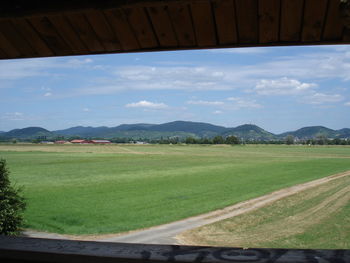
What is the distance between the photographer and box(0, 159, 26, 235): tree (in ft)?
37.4

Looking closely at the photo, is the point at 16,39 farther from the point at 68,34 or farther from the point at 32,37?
the point at 68,34

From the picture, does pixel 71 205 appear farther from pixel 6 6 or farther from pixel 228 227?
pixel 6 6

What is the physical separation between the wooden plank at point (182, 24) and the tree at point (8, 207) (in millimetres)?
10750

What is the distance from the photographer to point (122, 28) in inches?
98.9

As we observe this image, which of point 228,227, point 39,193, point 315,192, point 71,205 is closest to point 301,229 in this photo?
point 228,227

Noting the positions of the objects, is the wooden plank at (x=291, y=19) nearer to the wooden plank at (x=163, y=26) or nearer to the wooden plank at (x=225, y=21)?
the wooden plank at (x=225, y=21)

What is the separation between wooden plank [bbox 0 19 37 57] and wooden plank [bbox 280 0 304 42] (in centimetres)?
183

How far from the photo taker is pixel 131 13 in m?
2.37

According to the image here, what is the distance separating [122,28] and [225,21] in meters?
0.71

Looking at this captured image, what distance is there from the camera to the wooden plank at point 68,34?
2.47m

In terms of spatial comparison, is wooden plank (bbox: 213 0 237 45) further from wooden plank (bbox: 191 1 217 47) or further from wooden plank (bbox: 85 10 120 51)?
wooden plank (bbox: 85 10 120 51)

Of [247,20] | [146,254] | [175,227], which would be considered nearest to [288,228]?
[175,227]

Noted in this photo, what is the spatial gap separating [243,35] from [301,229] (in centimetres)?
1629

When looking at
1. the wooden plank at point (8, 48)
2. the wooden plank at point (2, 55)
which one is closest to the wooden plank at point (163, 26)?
the wooden plank at point (8, 48)
